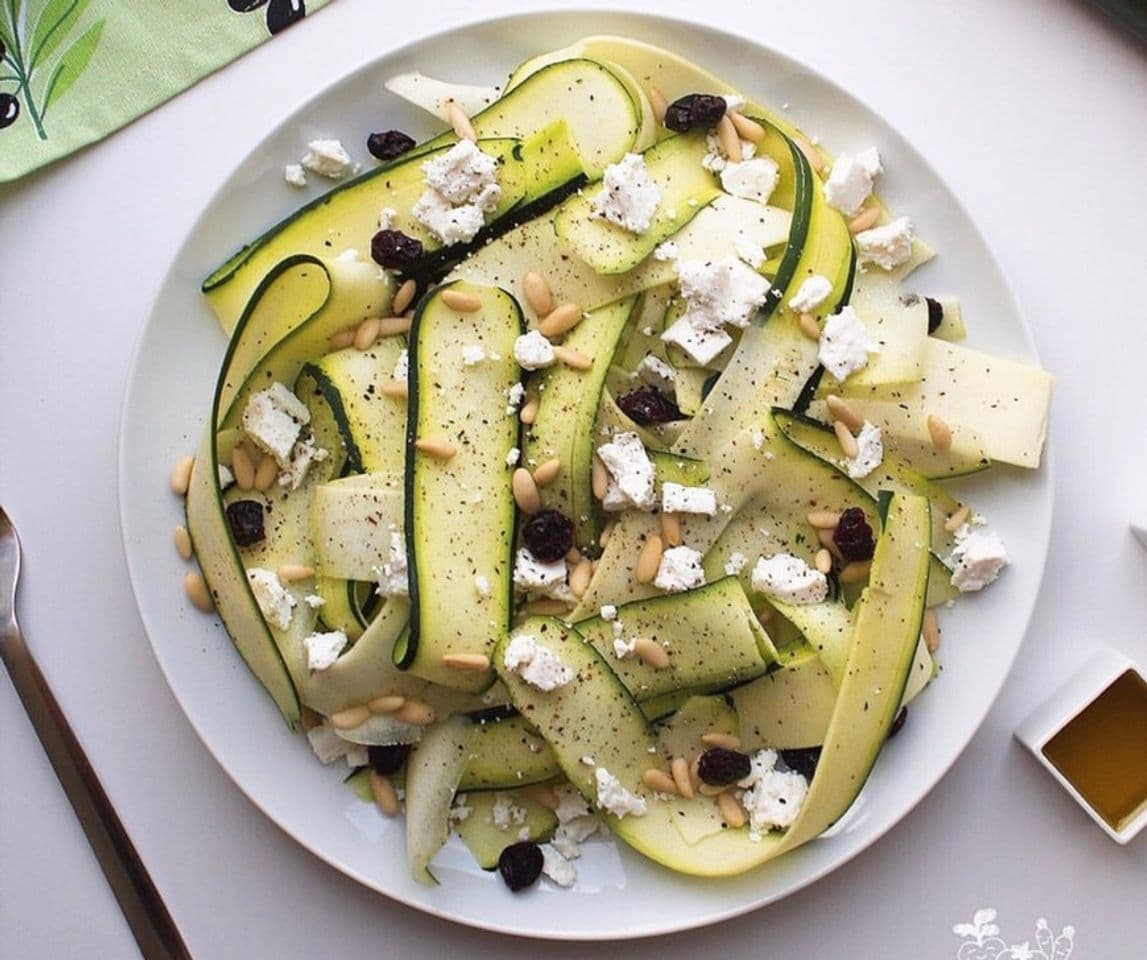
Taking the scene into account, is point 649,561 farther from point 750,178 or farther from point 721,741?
point 750,178

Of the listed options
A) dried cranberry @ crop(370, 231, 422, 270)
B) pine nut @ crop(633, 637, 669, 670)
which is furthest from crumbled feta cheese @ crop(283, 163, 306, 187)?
pine nut @ crop(633, 637, 669, 670)

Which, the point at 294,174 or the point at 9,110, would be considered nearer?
the point at 294,174

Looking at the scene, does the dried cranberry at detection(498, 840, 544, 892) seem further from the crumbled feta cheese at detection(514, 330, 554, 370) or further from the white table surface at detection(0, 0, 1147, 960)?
the crumbled feta cheese at detection(514, 330, 554, 370)

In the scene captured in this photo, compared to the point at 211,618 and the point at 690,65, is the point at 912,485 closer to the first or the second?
the point at 690,65

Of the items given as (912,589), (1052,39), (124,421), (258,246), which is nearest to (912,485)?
(912,589)

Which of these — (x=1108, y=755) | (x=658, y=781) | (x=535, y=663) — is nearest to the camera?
(x=535, y=663)

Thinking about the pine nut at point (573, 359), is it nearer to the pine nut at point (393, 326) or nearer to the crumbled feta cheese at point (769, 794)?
the pine nut at point (393, 326)

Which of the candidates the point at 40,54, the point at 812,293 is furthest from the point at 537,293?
the point at 40,54
